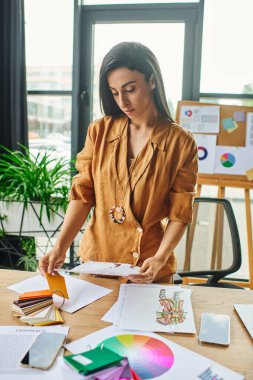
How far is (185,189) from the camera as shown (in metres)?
1.27

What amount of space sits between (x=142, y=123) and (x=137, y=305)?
634mm

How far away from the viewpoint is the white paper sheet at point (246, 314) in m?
1.00

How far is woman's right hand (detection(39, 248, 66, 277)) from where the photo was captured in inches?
45.6

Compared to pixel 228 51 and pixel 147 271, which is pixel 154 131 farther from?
pixel 228 51

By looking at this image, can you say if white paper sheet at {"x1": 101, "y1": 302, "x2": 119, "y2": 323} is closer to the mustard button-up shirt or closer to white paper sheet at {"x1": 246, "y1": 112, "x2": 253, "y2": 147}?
the mustard button-up shirt

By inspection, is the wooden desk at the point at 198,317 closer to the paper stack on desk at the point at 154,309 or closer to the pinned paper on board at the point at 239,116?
the paper stack on desk at the point at 154,309

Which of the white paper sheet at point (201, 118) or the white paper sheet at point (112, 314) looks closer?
the white paper sheet at point (112, 314)

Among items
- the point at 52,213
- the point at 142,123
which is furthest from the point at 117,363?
the point at 52,213

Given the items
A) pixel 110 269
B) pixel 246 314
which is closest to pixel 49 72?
pixel 110 269

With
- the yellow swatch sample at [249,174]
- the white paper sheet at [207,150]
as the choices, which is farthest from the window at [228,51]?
the yellow swatch sample at [249,174]

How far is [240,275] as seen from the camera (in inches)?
119

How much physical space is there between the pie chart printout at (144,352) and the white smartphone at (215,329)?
0.39 ft

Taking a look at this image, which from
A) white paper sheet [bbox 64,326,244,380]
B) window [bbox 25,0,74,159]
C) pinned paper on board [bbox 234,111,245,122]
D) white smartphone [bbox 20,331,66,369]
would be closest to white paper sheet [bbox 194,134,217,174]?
pinned paper on board [bbox 234,111,245,122]

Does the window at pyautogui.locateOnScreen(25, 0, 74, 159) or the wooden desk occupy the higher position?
the window at pyautogui.locateOnScreen(25, 0, 74, 159)
